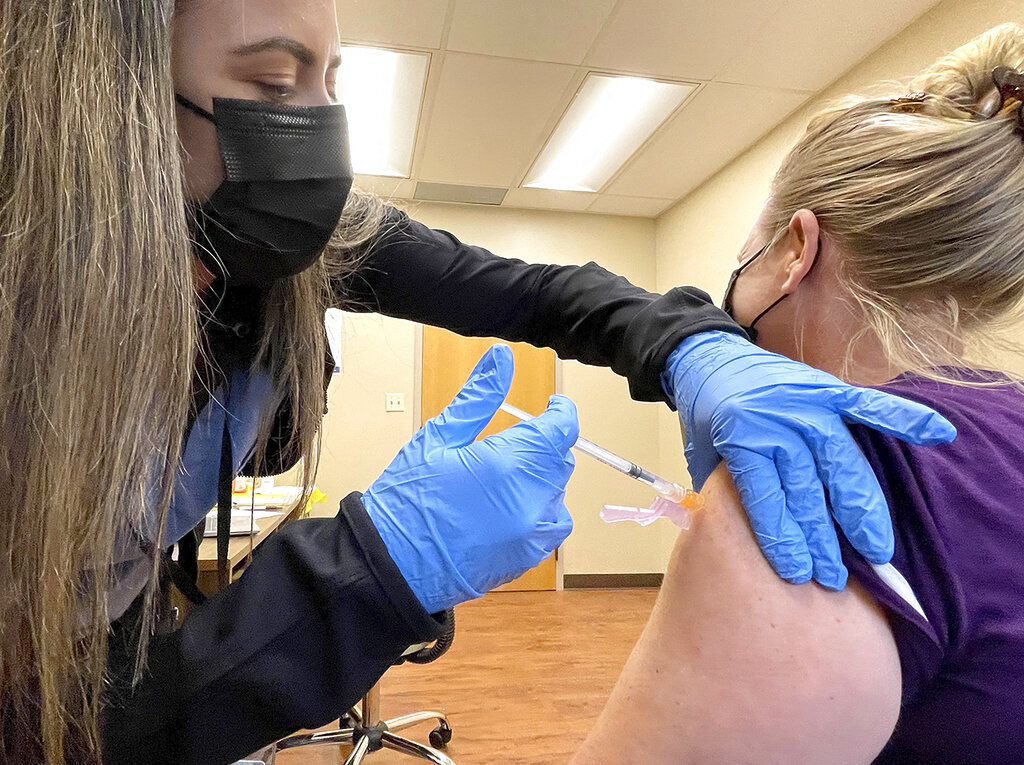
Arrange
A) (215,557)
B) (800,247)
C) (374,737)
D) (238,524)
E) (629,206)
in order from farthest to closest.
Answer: (629,206) < (374,737) < (238,524) < (215,557) < (800,247)

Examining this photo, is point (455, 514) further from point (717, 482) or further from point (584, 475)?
point (584, 475)

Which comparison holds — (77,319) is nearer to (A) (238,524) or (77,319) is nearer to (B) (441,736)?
(A) (238,524)

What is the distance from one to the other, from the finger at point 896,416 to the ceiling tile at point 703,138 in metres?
2.68

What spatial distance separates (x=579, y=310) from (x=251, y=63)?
0.65m

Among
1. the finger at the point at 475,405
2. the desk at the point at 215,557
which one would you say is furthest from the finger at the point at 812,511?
the desk at the point at 215,557

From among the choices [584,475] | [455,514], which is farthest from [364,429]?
[455,514]

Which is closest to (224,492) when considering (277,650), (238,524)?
(277,650)

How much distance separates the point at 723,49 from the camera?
8.66 ft

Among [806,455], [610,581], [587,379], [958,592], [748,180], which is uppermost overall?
[748,180]

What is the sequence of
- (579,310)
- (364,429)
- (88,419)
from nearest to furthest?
1. (88,419)
2. (579,310)
3. (364,429)

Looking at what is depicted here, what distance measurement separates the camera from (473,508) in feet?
2.46

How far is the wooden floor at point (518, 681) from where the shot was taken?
2246 mm

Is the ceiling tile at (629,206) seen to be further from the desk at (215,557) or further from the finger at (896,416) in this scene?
the finger at (896,416)

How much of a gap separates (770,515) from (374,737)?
1.89m
